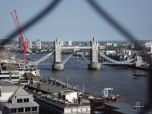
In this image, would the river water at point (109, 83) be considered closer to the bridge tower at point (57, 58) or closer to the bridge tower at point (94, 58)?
the bridge tower at point (57, 58)

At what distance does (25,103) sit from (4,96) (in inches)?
13.3

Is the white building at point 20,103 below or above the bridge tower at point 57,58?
below

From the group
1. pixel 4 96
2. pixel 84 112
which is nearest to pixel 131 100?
pixel 84 112

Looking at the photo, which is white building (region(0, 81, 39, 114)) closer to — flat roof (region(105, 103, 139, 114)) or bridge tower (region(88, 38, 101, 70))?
flat roof (region(105, 103, 139, 114))

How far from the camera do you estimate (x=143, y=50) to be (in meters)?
0.33

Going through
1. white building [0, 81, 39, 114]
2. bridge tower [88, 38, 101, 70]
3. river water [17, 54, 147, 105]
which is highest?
bridge tower [88, 38, 101, 70]

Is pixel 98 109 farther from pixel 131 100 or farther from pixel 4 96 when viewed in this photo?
pixel 131 100

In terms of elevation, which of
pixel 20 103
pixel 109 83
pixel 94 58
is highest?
pixel 94 58

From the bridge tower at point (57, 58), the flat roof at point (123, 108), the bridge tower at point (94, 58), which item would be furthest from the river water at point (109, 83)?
the bridge tower at point (94, 58)

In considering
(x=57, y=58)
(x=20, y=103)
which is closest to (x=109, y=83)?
(x=20, y=103)

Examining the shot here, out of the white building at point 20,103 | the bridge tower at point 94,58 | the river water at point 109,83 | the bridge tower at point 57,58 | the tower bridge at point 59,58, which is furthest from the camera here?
the bridge tower at point 94,58

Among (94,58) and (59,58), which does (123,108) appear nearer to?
(59,58)

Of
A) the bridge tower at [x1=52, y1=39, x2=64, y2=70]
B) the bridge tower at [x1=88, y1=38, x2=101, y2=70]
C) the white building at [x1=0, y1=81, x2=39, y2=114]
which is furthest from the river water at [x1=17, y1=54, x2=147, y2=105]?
the bridge tower at [x1=88, y1=38, x2=101, y2=70]

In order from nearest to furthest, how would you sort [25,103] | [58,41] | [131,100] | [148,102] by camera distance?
[148,102]
[25,103]
[131,100]
[58,41]
